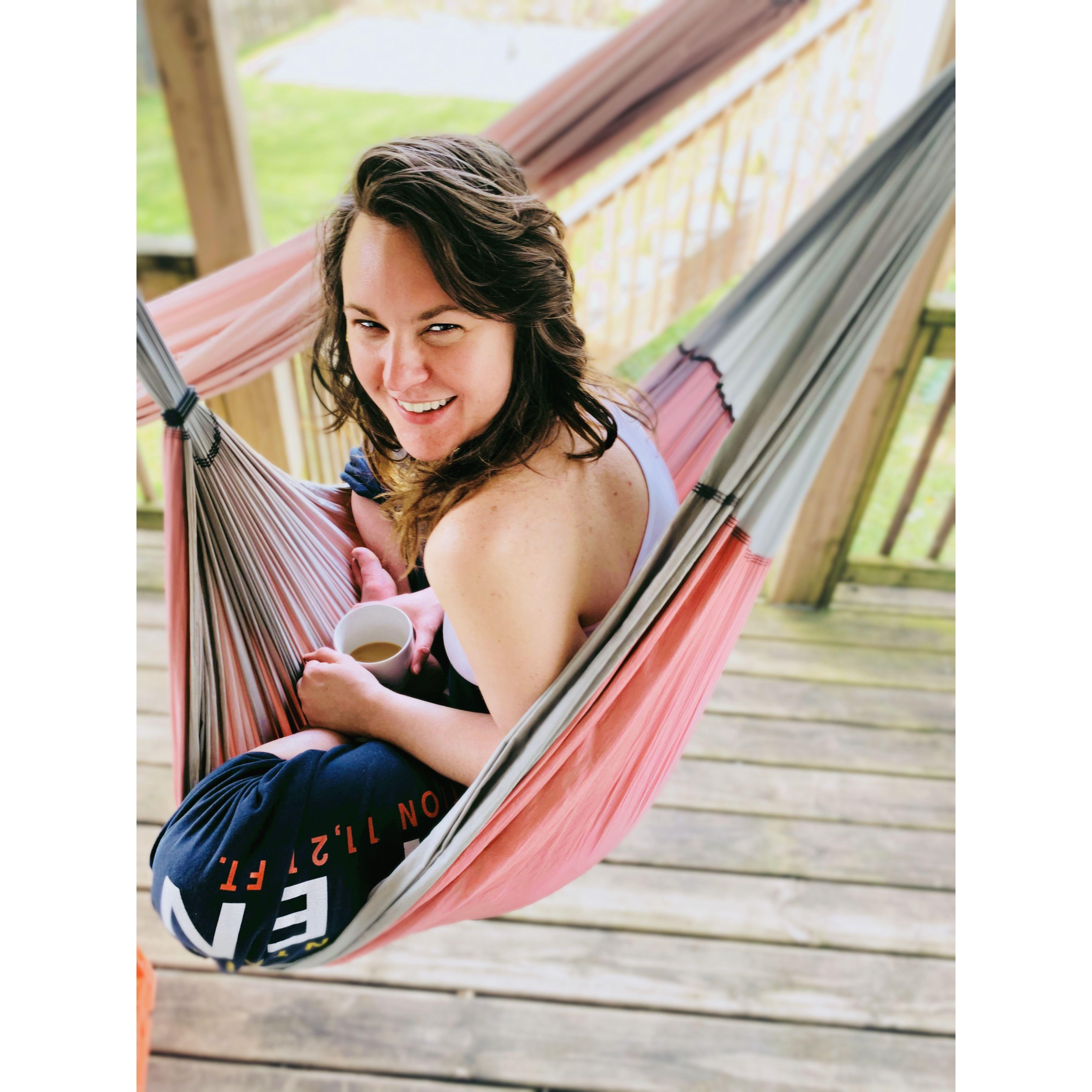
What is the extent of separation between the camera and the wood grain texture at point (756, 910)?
1.33 metres

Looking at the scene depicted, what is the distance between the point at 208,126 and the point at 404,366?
3.05 ft

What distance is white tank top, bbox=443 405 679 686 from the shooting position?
680 millimetres

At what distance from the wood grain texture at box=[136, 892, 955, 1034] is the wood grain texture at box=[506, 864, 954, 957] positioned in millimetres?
18

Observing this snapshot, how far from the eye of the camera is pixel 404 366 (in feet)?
1.74

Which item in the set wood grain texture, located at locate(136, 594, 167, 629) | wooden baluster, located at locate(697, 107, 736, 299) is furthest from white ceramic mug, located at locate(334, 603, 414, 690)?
wood grain texture, located at locate(136, 594, 167, 629)

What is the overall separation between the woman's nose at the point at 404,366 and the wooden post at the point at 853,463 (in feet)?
3.06

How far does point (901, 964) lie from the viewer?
130 centimetres

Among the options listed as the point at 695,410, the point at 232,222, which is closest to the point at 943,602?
the point at 695,410

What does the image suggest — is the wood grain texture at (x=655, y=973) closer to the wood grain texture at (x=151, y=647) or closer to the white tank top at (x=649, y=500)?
the wood grain texture at (x=151, y=647)

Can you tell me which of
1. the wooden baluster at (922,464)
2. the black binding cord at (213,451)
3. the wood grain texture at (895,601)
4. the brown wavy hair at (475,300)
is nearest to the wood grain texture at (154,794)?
the black binding cord at (213,451)

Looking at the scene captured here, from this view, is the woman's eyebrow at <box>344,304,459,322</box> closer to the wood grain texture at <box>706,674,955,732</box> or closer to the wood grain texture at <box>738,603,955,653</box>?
the wood grain texture at <box>706,674,955,732</box>
